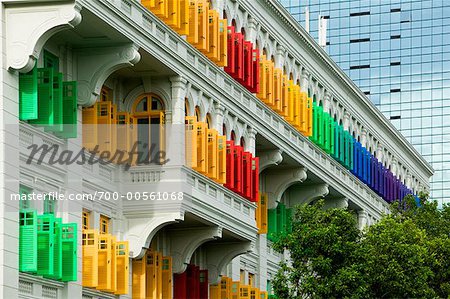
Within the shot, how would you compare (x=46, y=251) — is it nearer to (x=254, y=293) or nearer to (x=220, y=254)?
(x=220, y=254)

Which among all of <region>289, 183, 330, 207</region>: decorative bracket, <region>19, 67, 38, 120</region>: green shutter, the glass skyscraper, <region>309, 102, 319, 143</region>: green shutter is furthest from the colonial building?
the glass skyscraper

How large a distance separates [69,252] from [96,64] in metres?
5.68

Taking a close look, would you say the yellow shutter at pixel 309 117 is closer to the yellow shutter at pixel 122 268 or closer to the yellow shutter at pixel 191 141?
the yellow shutter at pixel 191 141

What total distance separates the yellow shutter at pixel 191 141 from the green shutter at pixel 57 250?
795 cm

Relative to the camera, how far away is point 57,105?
37844 mm

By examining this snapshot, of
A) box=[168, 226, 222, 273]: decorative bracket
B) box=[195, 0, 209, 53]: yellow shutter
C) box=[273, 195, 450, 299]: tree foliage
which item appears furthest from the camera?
box=[273, 195, 450, 299]: tree foliage

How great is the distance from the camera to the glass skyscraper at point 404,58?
140625 millimetres

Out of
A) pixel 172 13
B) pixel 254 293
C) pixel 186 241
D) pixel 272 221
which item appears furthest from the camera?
pixel 272 221

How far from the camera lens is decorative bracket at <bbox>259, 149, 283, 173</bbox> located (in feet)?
186

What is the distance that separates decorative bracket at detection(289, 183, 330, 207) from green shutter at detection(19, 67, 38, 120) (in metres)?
28.3

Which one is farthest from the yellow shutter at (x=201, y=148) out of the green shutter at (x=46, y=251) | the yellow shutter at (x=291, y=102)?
the yellow shutter at (x=291, y=102)

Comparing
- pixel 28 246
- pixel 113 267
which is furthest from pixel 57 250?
pixel 113 267

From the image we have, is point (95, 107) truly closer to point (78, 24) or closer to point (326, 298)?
point (78, 24)

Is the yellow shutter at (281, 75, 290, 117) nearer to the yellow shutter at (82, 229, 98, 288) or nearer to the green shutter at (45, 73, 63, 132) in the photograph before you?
the yellow shutter at (82, 229, 98, 288)
